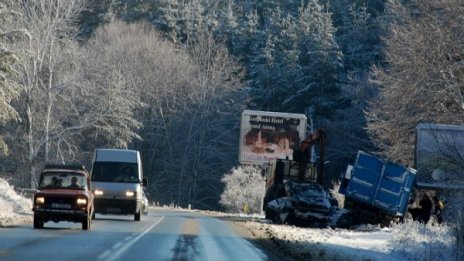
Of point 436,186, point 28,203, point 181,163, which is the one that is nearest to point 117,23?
point 181,163

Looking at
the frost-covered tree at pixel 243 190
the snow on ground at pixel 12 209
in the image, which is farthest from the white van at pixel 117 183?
the frost-covered tree at pixel 243 190

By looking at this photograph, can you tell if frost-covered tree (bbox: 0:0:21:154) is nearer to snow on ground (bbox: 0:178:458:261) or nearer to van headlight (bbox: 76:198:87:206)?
snow on ground (bbox: 0:178:458:261)

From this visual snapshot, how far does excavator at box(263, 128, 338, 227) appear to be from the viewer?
38.6 m

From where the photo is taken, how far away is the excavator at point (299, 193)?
127 feet

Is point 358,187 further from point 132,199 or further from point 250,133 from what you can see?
point 250,133

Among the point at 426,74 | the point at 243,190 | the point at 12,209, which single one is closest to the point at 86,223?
the point at 12,209

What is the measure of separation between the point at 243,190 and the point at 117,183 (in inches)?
1473

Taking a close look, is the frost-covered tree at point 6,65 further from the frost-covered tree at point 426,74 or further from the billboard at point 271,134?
the billboard at point 271,134

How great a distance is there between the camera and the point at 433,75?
1597 inches

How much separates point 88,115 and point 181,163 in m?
24.3

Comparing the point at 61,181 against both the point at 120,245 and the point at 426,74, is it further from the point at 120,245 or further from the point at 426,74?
the point at 426,74

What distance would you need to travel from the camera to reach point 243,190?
74.1 meters

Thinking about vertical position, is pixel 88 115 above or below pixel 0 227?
above

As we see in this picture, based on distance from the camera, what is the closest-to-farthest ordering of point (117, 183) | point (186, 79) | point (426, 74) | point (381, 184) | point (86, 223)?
1. point (86, 223)
2. point (381, 184)
3. point (117, 183)
4. point (426, 74)
5. point (186, 79)
